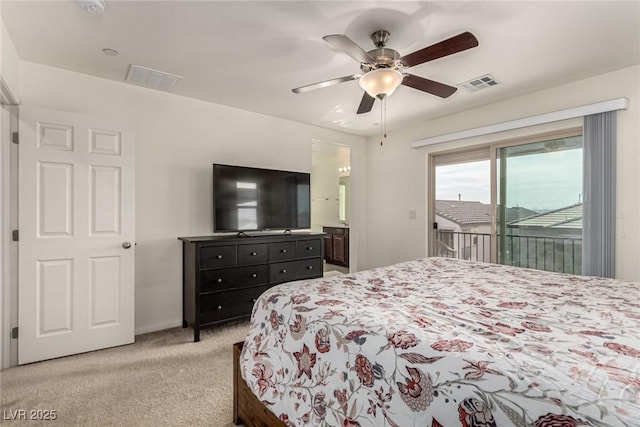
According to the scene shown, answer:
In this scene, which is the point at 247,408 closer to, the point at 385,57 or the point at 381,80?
the point at 381,80

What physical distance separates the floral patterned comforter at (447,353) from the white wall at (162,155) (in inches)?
80.2

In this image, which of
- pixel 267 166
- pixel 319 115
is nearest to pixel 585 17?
pixel 319 115

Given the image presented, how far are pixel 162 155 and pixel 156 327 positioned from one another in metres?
1.83

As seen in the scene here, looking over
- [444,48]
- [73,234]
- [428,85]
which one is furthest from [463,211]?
[73,234]

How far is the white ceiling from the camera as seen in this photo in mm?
1934

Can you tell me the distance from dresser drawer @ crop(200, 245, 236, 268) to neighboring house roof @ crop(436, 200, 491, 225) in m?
2.95

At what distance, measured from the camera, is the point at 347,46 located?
183 centimetres

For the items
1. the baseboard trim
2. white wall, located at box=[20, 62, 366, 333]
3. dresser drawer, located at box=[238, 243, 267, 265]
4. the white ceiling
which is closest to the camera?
the white ceiling

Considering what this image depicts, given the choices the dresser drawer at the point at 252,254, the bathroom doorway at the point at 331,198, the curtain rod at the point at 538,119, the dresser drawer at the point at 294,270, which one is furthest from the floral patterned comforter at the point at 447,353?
the bathroom doorway at the point at 331,198

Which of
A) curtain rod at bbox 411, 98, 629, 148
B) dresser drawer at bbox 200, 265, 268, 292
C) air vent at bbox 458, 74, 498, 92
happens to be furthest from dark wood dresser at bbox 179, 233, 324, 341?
air vent at bbox 458, 74, 498, 92

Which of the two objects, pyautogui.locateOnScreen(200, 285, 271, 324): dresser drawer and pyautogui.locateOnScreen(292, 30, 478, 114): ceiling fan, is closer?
pyautogui.locateOnScreen(292, 30, 478, 114): ceiling fan

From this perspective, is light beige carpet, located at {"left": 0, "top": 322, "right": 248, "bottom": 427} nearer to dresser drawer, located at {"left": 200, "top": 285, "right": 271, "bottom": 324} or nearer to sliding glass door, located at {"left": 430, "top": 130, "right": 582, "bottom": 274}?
dresser drawer, located at {"left": 200, "top": 285, "right": 271, "bottom": 324}

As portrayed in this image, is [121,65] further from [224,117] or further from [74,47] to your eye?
[224,117]

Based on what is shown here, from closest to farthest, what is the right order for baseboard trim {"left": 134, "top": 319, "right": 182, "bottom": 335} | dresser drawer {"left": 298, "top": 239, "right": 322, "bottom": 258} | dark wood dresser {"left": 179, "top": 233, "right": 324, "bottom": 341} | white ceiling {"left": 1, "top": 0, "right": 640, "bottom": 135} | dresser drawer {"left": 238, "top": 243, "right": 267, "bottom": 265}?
white ceiling {"left": 1, "top": 0, "right": 640, "bottom": 135}, dark wood dresser {"left": 179, "top": 233, "right": 324, "bottom": 341}, baseboard trim {"left": 134, "top": 319, "right": 182, "bottom": 335}, dresser drawer {"left": 238, "top": 243, "right": 267, "bottom": 265}, dresser drawer {"left": 298, "top": 239, "right": 322, "bottom": 258}
